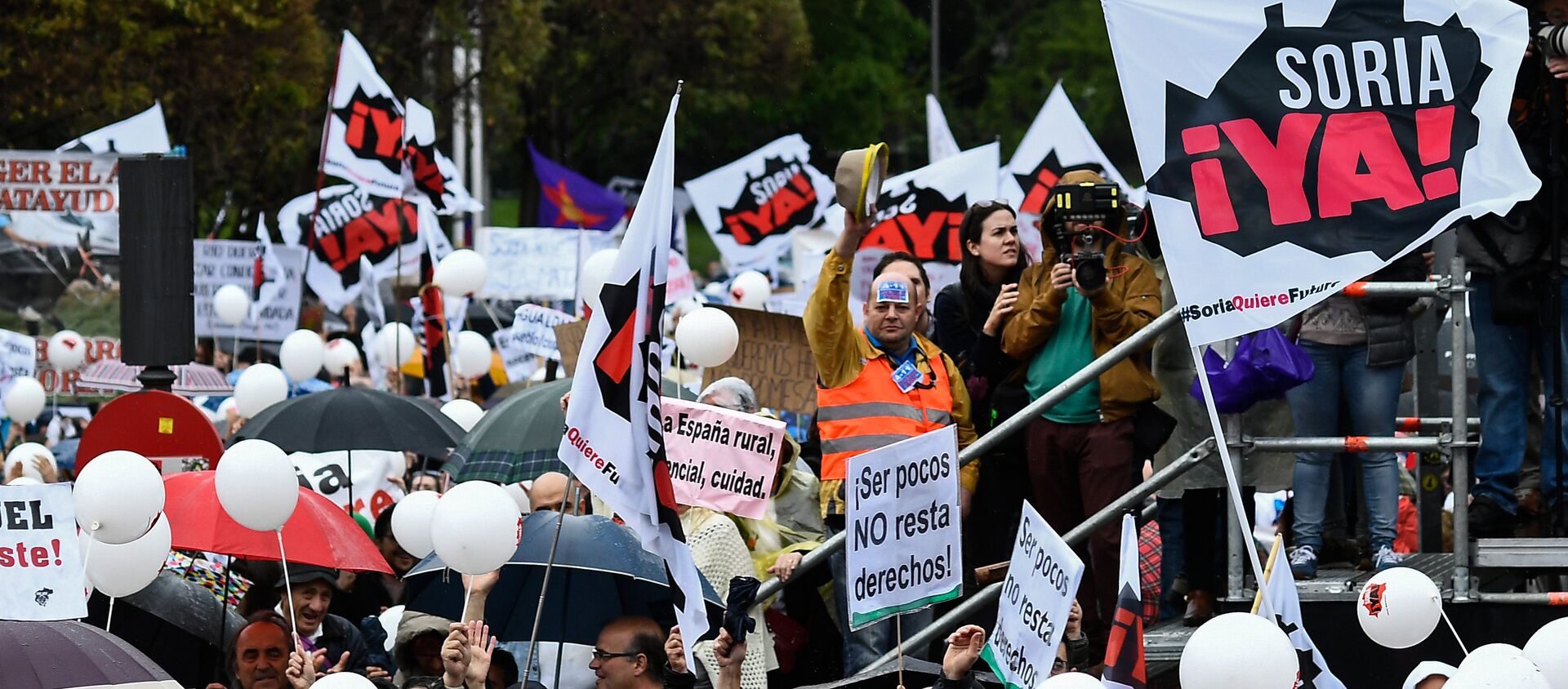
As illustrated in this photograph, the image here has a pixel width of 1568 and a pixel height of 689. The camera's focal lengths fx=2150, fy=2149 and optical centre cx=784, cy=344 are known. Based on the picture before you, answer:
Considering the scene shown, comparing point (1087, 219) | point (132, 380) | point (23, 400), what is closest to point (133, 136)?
point (23, 400)

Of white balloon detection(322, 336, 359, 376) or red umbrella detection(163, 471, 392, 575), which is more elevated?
white balloon detection(322, 336, 359, 376)

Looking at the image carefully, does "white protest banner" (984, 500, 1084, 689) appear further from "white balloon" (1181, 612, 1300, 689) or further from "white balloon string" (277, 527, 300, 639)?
"white balloon string" (277, 527, 300, 639)

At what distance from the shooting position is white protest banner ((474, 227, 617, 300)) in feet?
57.0

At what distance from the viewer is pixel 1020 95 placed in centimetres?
5156

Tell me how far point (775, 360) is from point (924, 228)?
10.1 feet

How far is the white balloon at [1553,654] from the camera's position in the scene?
5.37 metres

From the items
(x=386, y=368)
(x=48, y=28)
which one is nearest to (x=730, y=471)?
(x=386, y=368)

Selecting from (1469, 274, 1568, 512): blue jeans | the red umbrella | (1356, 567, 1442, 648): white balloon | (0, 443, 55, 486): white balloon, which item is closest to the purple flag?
(0, 443, 55, 486): white balloon

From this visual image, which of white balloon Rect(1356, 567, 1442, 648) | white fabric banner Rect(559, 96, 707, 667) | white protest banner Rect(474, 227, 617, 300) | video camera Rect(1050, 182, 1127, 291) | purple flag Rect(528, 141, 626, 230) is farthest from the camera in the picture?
purple flag Rect(528, 141, 626, 230)

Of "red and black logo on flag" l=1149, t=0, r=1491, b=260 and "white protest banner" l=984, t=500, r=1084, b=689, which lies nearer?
"white protest banner" l=984, t=500, r=1084, b=689

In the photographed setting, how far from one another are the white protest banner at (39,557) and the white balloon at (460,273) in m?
7.91

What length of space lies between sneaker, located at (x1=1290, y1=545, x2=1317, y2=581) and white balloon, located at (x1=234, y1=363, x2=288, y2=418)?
20.7ft

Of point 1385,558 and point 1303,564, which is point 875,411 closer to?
point 1303,564

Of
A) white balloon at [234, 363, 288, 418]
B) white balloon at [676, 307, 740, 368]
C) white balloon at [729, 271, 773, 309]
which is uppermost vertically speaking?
white balloon at [729, 271, 773, 309]
